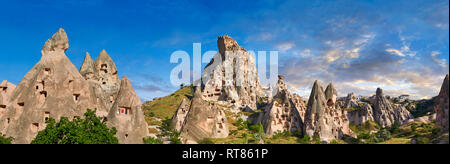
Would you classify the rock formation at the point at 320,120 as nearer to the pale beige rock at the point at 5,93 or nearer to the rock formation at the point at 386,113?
the rock formation at the point at 386,113

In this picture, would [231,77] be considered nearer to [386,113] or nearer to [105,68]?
[386,113]

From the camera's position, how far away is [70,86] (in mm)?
44438

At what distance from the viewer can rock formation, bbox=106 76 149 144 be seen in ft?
130

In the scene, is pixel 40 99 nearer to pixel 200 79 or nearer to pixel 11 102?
pixel 11 102

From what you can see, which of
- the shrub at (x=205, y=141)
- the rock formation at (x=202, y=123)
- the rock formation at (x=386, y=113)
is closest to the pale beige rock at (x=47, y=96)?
the rock formation at (x=202, y=123)

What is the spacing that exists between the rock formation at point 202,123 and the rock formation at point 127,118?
14782mm

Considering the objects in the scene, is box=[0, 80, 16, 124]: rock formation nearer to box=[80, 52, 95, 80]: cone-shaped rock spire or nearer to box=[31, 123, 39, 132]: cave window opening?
box=[31, 123, 39, 132]: cave window opening

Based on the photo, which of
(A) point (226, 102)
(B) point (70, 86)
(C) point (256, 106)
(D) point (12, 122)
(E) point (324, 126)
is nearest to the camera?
(D) point (12, 122)

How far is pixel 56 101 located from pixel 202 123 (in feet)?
83.8
